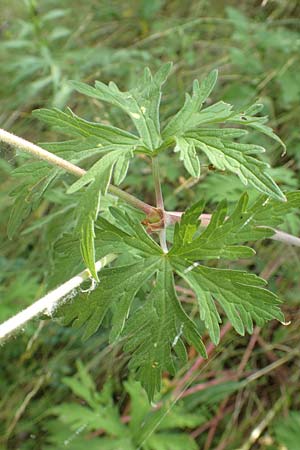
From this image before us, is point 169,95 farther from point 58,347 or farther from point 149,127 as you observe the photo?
point 149,127

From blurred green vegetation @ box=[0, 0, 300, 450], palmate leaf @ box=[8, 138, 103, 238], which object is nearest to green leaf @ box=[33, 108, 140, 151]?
palmate leaf @ box=[8, 138, 103, 238]

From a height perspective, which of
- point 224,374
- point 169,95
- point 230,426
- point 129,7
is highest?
point 129,7

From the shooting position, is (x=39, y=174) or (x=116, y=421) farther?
(x=116, y=421)

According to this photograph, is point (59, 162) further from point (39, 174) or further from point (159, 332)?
point (159, 332)

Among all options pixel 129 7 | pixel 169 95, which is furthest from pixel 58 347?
pixel 129 7

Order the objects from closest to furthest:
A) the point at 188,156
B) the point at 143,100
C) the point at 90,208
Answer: the point at 90,208 < the point at 188,156 < the point at 143,100

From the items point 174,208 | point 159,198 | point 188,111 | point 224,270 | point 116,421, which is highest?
point 188,111

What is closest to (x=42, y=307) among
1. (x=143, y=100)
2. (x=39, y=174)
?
(x=39, y=174)

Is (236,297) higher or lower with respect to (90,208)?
lower

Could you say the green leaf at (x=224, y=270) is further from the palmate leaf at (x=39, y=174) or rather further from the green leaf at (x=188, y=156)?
the palmate leaf at (x=39, y=174)
